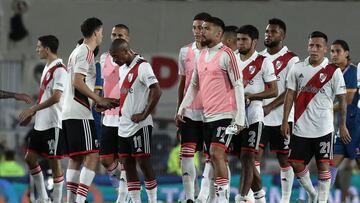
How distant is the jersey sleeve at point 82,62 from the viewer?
15.1 meters

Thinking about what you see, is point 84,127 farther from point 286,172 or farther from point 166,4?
point 166,4

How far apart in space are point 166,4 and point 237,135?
1558 centimetres

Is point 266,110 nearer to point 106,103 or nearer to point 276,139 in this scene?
point 276,139

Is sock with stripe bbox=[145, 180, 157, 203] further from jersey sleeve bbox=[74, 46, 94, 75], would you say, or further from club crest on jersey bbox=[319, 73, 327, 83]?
club crest on jersey bbox=[319, 73, 327, 83]

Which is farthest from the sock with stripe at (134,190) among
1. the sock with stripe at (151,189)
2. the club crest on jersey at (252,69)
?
the club crest on jersey at (252,69)

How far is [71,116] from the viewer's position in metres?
15.4

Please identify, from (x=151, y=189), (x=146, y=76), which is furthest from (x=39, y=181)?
(x=146, y=76)

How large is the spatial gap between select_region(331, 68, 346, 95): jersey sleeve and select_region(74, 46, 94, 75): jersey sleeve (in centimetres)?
336

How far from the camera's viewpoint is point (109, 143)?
52.9ft

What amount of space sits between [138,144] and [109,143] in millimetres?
1086

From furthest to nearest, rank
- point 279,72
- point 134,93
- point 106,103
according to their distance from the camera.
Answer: point 279,72, point 134,93, point 106,103

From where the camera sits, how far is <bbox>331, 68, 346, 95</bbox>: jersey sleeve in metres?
15.7

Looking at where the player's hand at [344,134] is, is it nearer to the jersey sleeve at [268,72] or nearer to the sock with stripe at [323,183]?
the sock with stripe at [323,183]

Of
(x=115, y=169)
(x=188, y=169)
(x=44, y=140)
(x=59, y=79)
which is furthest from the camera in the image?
(x=115, y=169)
